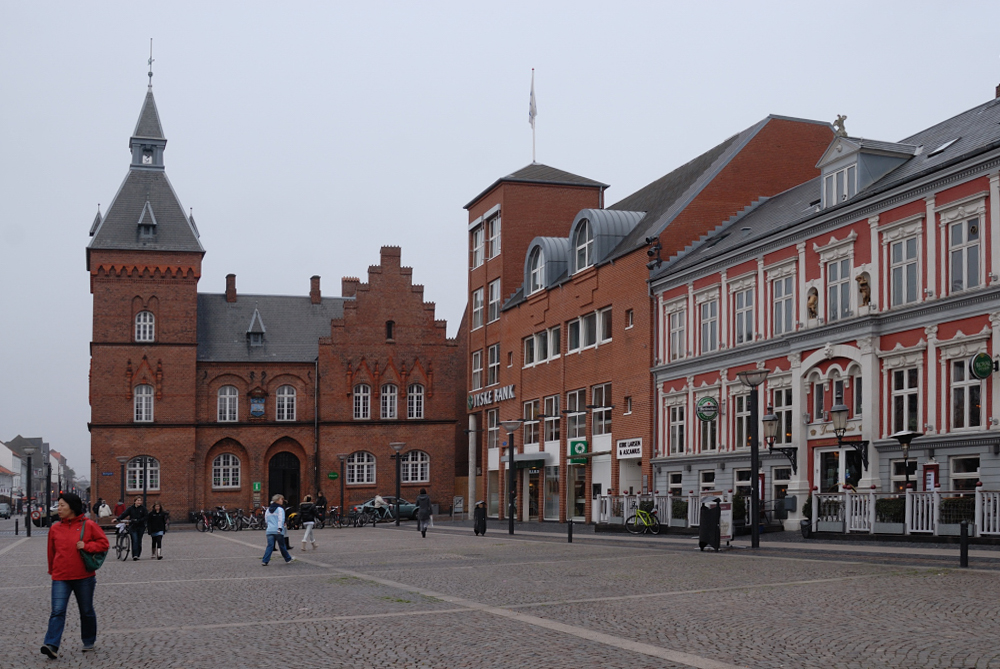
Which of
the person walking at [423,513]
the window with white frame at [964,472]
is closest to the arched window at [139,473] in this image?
the person walking at [423,513]

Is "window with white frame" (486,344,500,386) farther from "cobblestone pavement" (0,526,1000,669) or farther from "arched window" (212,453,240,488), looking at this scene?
"cobblestone pavement" (0,526,1000,669)

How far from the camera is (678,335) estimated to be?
1714 inches

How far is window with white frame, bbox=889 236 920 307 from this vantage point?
3127 cm

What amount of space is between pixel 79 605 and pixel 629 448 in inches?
1392

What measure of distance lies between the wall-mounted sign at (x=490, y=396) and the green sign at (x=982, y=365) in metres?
32.8

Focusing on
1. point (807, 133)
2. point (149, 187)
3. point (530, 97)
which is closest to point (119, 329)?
point (149, 187)

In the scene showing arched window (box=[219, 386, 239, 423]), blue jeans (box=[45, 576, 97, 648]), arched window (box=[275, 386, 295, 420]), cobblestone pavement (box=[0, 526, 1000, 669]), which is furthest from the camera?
arched window (box=[275, 386, 295, 420])

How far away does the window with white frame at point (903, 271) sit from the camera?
31.3m

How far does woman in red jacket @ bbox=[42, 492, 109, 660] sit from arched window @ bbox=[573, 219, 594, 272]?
38904 mm

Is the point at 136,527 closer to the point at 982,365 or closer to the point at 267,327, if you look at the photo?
the point at 982,365

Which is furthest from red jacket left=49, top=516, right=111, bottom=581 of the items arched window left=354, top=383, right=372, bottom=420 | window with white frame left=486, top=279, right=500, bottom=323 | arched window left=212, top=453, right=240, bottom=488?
arched window left=354, top=383, right=372, bottom=420

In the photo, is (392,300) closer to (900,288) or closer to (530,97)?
(530,97)

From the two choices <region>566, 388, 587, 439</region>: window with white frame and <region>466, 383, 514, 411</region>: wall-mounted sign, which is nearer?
<region>566, 388, 587, 439</region>: window with white frame

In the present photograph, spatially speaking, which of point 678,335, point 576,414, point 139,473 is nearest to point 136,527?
point 678,335
